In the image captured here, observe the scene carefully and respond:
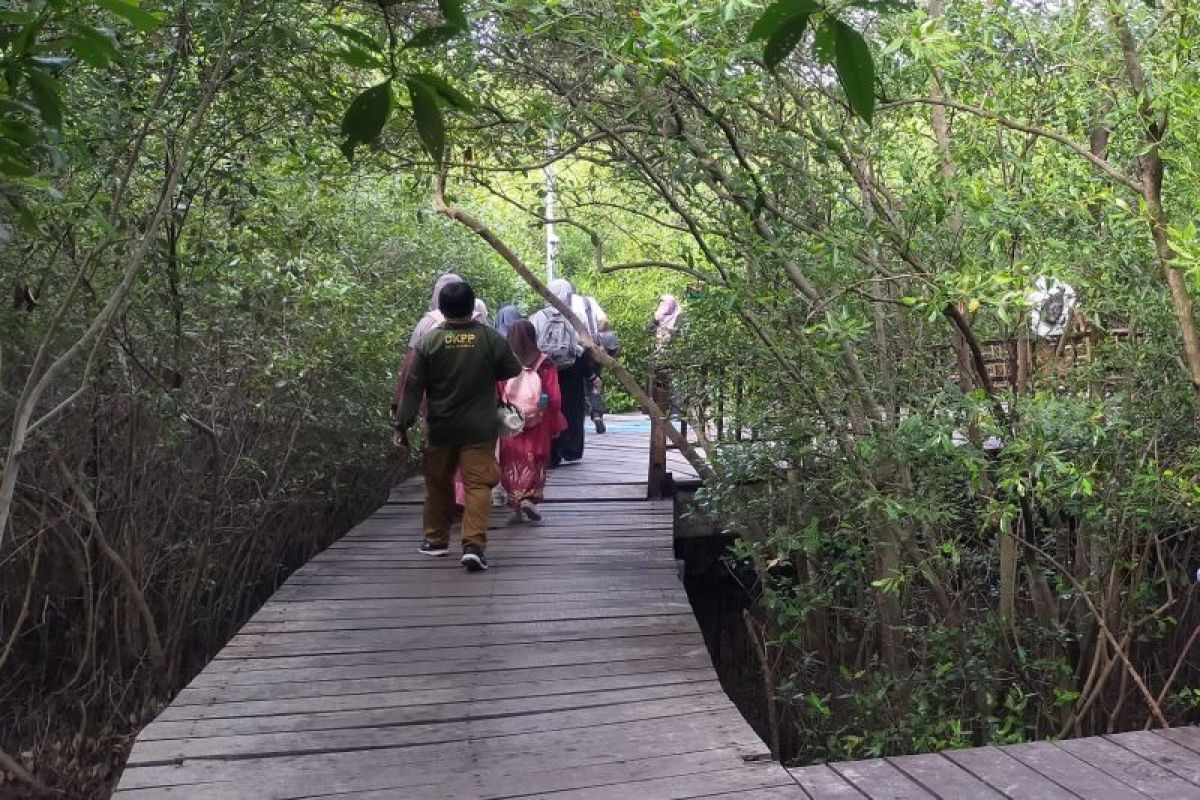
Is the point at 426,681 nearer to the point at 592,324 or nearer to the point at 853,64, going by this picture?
the point at 853,64

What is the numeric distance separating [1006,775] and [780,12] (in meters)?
2.94

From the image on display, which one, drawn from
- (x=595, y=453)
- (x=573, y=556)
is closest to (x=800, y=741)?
(x=573, y=556)

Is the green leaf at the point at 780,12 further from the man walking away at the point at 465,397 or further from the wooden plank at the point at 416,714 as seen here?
the man walking away at the point at 465,397

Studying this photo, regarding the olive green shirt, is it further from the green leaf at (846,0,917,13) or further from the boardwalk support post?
the green leaf at (846,0,917,13)

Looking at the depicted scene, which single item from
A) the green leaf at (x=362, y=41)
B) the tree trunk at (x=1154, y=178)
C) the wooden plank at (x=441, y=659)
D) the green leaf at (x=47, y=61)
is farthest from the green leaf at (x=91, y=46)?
the wooden plank at (x=441, y=659)

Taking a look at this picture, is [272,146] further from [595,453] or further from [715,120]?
[595,453]

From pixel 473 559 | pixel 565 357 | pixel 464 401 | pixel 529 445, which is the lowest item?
pixel 473 559

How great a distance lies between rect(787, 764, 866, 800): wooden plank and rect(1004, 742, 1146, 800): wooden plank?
2.06 feet

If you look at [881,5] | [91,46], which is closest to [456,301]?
→ [91,46]

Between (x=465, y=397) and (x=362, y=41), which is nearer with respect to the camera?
(x=362, y=41)

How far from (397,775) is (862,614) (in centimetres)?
281

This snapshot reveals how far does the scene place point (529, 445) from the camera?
801 cm

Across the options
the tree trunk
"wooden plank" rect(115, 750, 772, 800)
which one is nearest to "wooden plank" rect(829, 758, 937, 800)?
"wooden plank" rect(115, 750, 772, 800)

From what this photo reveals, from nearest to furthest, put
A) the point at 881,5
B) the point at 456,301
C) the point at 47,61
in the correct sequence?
the point at 881,5 → the point at 47,61 → the point at 456,301
